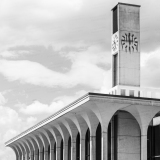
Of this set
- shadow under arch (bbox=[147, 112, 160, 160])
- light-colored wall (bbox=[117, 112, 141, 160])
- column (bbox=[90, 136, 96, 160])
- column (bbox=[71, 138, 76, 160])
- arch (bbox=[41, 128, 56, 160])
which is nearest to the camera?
light-colored wall (bbox=[117, 112, 141, 160])

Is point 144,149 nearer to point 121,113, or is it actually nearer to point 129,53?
point 121,113

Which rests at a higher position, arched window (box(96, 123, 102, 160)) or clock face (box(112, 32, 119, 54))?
clock face (box(112, 32, 119, 54))

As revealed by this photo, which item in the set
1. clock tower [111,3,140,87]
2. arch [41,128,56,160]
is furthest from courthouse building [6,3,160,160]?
arch [41,128,56,160]

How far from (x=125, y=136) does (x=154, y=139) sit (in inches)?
122

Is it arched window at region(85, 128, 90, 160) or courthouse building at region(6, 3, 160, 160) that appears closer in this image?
courthouse building at region(6, 3, 160, 160)

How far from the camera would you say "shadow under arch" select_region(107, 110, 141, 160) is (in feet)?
134

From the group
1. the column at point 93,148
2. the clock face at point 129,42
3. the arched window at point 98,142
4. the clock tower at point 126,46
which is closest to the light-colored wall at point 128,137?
the column at point 93,148

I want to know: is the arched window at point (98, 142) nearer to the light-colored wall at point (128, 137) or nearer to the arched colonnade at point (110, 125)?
the arched colonnade at point (110, 125)

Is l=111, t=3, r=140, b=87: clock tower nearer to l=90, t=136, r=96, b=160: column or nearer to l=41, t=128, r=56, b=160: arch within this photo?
l=90, t=136, r=96, b=160: column

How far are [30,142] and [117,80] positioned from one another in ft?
106

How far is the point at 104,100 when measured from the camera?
1478 inches

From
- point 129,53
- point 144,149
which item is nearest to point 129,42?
point 129,53

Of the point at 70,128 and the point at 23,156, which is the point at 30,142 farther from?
the point at 70,128

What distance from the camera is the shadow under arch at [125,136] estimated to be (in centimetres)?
4081
